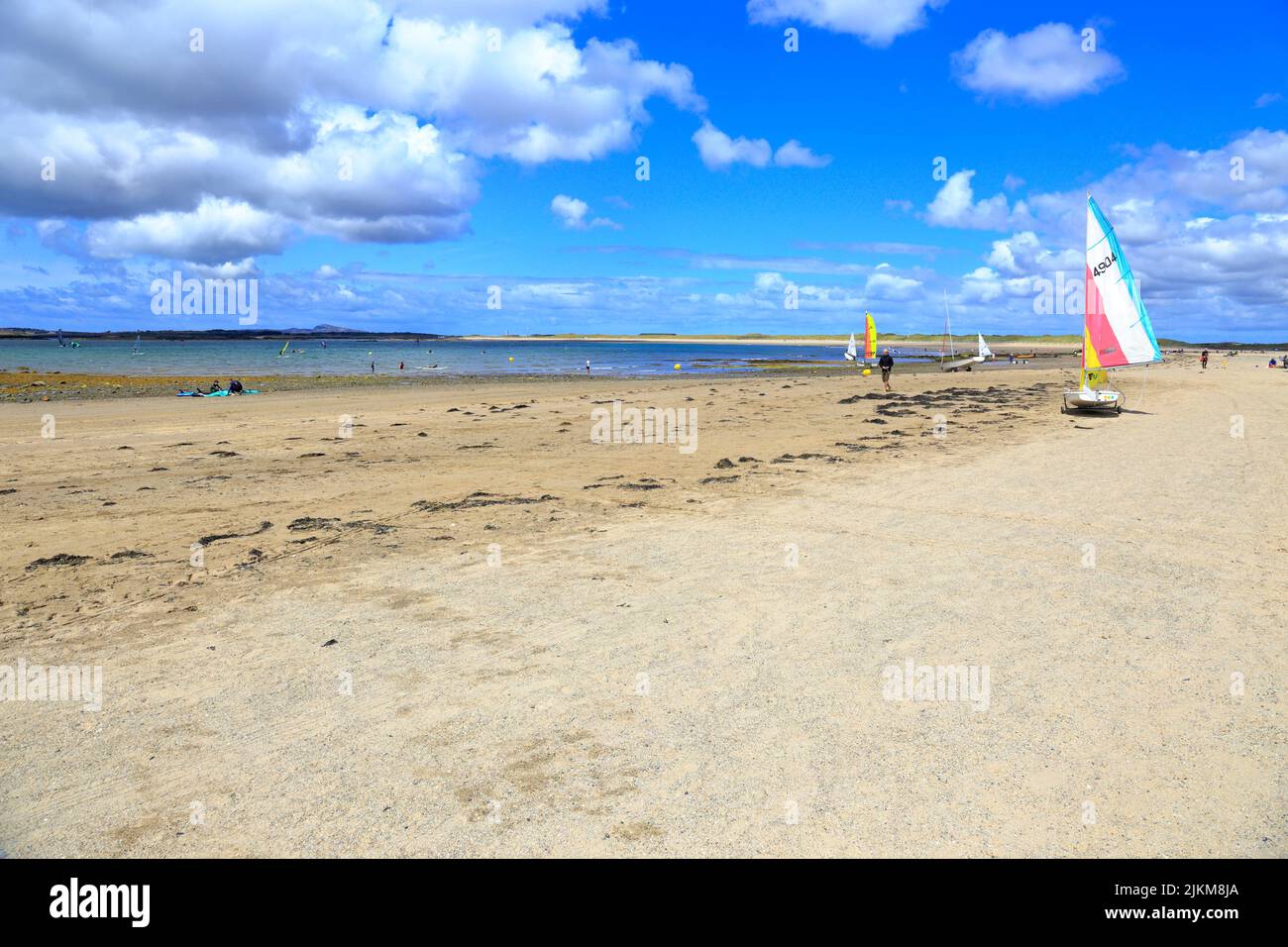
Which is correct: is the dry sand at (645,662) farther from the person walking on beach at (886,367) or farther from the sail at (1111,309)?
the person walking on beach at (886,367)

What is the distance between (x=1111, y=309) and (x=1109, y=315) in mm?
235

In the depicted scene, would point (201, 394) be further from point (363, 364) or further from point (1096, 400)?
point (363, 364)

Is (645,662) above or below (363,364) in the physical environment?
below

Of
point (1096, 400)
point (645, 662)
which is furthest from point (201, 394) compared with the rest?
point (1096, 400)

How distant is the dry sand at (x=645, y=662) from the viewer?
455 centimetres

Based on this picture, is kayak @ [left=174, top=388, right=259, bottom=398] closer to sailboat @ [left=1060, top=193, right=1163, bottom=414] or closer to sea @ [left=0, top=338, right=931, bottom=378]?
sea @ [left=0, top=338, right=931, bottom=378]

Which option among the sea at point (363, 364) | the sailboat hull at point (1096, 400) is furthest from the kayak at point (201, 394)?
the sailboat hull at point (1096, 400)

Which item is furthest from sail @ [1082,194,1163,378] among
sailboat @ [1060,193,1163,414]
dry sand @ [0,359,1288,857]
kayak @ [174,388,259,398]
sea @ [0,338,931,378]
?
sea @ [0,338,931,378]

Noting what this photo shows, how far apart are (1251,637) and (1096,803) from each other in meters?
3.81

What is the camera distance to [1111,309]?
983 inches

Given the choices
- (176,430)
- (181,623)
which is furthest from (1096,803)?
(176,430)

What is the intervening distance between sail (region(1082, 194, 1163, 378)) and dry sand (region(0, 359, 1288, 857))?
11276mm

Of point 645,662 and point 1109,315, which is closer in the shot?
point 645,662
